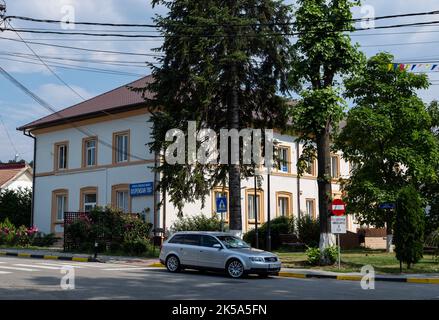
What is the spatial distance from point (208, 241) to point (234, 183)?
7164 mm

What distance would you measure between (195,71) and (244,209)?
13453 mm

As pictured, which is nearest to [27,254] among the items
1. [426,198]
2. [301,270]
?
[301,270]

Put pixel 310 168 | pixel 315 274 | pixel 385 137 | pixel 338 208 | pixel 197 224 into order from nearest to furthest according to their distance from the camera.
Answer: pixel 315 274 → pixel 338 208 → pixel 310 168 → pixel 385 137 → pixel 197 224

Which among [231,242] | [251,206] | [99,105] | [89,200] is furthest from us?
[99,105]

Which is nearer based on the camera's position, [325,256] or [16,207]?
[325,256]

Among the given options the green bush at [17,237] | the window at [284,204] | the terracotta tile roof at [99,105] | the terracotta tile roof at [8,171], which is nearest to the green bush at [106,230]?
the green bush at [17,237]

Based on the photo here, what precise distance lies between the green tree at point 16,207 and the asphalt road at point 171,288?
2507 centimetres

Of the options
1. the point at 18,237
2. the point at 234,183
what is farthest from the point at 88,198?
the point at 234,183

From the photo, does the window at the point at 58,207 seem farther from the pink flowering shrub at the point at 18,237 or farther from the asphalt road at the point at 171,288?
the asphalt road at the point at 171,288

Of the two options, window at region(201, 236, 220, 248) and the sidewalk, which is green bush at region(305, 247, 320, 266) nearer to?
the sidewalk

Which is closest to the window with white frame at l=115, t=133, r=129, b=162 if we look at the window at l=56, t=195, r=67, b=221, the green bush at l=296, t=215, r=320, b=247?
the window at l=56, t=195, r=67, b=221

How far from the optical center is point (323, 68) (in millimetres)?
24141

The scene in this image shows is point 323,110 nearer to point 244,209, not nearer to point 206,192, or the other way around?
point 206,192

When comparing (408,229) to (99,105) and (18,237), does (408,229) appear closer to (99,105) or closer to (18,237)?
(18,237)
